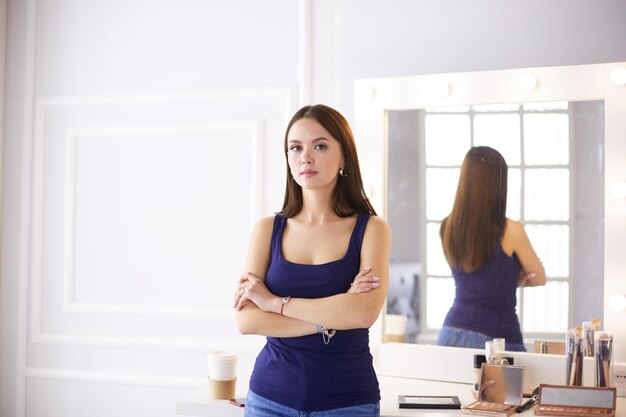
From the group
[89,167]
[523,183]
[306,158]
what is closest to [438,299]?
[523,183]

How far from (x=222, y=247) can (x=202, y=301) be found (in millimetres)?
226

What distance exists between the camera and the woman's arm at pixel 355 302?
183cm

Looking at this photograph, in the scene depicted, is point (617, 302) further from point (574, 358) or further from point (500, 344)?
point (500, 344)

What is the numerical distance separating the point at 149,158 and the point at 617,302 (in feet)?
5.91

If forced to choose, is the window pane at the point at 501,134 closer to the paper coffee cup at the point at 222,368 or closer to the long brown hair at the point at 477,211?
the long brown hair at the point at 477,211

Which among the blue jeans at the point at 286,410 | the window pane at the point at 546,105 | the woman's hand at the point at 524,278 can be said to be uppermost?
the window pane at the point at 546,105

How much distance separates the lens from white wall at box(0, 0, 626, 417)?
276cm

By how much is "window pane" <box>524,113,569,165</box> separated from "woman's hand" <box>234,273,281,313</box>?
3.19 ft

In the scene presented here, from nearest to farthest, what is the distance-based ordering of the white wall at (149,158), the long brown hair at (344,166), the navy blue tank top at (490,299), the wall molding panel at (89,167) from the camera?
the long brown hair at (344,166), the navy blue tank top at (490,299), the white wall at (149,158), the wall molding panel at (89,167)

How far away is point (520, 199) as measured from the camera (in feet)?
7.79

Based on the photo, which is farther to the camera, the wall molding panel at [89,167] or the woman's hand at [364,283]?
the wall molding panel at [89,167]

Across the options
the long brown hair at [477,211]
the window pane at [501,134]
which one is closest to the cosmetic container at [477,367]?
the long brown hair at [477,211]

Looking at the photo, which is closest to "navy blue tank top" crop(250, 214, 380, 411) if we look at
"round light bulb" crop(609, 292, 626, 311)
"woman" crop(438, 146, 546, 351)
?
"woman" crop(438, 146, 546, 351)

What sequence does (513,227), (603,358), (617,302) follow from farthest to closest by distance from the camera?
(513,227) → (617,302) → (603,358)
